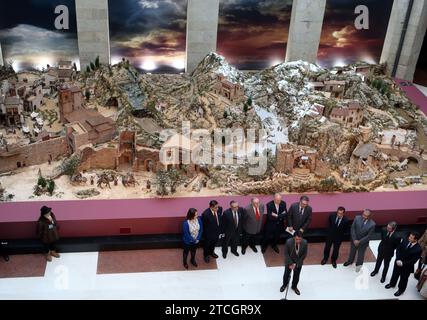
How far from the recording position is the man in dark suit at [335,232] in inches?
492

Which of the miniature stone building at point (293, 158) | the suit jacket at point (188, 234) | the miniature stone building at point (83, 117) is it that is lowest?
the suit jacket at point (188, 234)

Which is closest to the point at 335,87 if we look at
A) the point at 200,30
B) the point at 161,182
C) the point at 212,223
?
the point at 200,30

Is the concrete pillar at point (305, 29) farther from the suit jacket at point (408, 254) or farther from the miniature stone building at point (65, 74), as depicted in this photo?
the suit jacket at point (408, 254)

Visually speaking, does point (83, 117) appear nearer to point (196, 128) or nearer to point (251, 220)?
point (196, 128)

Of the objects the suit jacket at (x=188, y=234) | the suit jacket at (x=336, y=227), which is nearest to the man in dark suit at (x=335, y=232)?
the suit jacket at (x=336, y=227)

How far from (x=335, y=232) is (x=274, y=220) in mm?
1458

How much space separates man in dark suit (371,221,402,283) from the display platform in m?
1.76

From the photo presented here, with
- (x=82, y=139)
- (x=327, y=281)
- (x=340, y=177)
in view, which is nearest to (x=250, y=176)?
(x=340, y=177)

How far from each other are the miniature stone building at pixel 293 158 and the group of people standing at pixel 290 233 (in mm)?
2459

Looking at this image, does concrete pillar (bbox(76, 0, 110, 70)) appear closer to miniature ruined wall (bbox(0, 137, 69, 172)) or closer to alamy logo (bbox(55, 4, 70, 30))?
alamy logo (bbox(55, 4, 70, 30))

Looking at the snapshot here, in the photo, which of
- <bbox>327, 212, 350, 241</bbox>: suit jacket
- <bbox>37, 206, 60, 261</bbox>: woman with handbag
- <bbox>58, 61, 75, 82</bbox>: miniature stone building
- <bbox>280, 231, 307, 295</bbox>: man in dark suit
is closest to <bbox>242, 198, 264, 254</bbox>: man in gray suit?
<bbox>280, 231, 307, 295</bbox>: man in dark suit

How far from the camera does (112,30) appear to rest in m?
20.2

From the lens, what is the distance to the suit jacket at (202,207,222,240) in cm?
1239

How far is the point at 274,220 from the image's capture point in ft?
42.7
